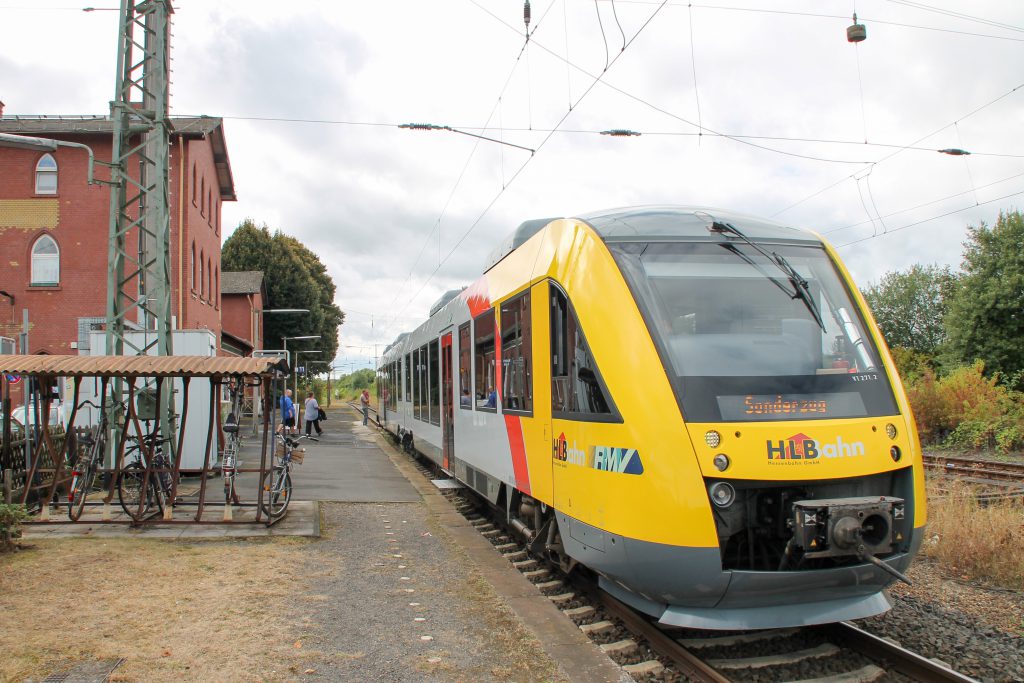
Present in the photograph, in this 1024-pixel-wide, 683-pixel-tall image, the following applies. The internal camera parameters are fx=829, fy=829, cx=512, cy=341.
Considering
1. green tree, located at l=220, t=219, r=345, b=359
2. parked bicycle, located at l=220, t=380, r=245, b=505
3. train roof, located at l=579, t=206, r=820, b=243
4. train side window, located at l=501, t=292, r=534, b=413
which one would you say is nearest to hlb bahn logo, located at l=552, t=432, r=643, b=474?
train side window, located at l=501, t=292, r=534, b=413

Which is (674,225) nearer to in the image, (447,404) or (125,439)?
(447,404)

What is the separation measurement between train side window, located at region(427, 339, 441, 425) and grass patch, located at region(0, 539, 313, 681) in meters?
4.66

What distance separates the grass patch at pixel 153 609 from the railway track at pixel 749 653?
6.99 feet

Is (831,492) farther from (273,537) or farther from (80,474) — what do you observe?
(80,474)

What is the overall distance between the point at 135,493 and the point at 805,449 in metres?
8.63

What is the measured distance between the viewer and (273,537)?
912 cm

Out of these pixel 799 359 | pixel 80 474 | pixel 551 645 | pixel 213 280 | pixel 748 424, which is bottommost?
pixel 551 645

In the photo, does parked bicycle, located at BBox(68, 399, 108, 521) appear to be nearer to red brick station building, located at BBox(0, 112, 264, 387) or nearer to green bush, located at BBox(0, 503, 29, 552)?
green bush, located at BBox(0, 503, 29, 552)

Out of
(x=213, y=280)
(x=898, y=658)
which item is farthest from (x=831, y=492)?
(x=213, y=280)

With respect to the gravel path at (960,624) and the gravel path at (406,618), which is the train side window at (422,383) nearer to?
the gravel path at (406,618)

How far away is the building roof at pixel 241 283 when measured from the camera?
151 ft

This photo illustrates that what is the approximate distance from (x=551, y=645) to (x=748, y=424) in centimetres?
198

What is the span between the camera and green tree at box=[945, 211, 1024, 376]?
33625 millimetres

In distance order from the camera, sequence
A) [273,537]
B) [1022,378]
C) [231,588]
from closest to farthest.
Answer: [231,588]
[273,537]
[1022,378]
